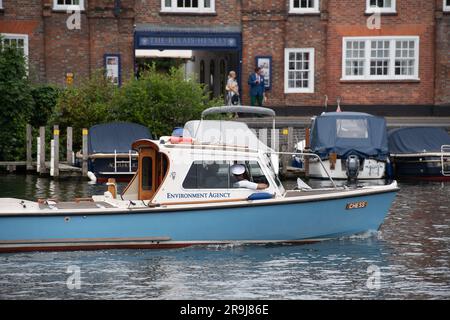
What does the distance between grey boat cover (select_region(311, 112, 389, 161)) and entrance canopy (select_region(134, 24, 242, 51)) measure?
385 inches

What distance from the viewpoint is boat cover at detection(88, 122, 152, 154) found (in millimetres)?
38062

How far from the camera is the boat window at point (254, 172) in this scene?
23422 mm

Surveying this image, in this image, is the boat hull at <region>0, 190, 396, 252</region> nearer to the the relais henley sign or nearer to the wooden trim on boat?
the wooden trim on boat

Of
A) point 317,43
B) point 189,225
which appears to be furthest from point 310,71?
point 189,225

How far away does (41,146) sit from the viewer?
3825 centimetres

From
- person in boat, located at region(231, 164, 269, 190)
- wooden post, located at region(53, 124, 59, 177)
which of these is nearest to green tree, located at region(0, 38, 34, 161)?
wooden post, located at region(53, 124, 59, 177)

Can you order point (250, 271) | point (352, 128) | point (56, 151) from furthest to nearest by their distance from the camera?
point (352, 128) → point (56, 151) → point (250, 271)

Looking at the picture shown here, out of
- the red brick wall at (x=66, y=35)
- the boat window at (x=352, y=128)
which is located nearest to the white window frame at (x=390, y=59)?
the red brick wall at (x=66, y=35)

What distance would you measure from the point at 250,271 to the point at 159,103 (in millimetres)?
19057

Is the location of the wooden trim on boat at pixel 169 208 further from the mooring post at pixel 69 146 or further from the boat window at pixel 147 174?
the mooring post at pixel 69 146

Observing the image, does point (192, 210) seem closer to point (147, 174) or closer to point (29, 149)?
point (147, 174)

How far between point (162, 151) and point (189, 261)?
7.52ft

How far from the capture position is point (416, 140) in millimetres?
40406
